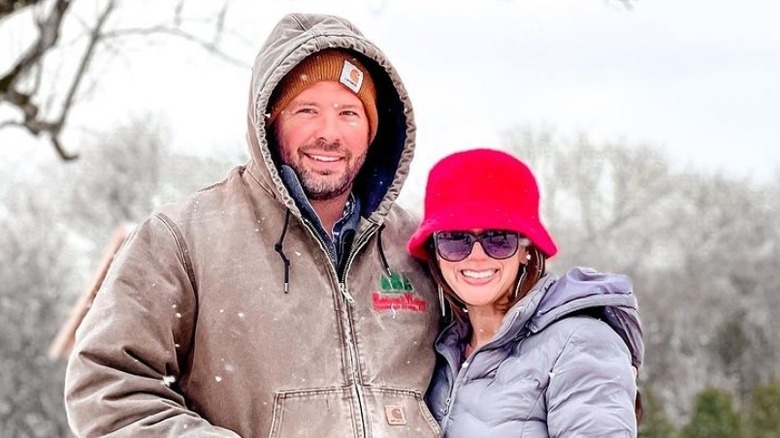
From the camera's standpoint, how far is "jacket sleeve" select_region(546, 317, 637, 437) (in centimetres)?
281

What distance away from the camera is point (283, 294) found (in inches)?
121

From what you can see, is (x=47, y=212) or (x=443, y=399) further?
(x=47, y=212)

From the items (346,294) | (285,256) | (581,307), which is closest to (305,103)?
(285,256)

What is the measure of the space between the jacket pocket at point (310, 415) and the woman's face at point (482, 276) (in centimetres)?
48

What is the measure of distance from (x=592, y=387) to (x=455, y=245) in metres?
0.60

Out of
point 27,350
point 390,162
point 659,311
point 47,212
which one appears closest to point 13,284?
point 27,350

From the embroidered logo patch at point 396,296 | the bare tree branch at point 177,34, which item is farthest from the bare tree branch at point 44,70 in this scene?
the embroidered logo patch at point 396,296

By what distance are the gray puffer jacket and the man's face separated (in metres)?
0.64

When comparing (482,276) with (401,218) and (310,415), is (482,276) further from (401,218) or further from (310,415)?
(310,415)

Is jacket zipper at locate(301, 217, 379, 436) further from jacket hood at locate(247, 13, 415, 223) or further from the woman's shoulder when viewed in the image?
the woman's shoulder

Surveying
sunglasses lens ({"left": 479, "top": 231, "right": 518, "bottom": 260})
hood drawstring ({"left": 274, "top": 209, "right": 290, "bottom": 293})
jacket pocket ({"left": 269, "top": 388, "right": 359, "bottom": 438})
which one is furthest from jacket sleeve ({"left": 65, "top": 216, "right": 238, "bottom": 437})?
sunglasses lens ({"left": 479, "top": 231, "right": 518, "bottom": 260})

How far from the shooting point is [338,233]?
3318 millimetres

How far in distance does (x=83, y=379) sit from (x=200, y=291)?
1.23 feet

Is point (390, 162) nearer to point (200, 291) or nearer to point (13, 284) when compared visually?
point (200, 291)
